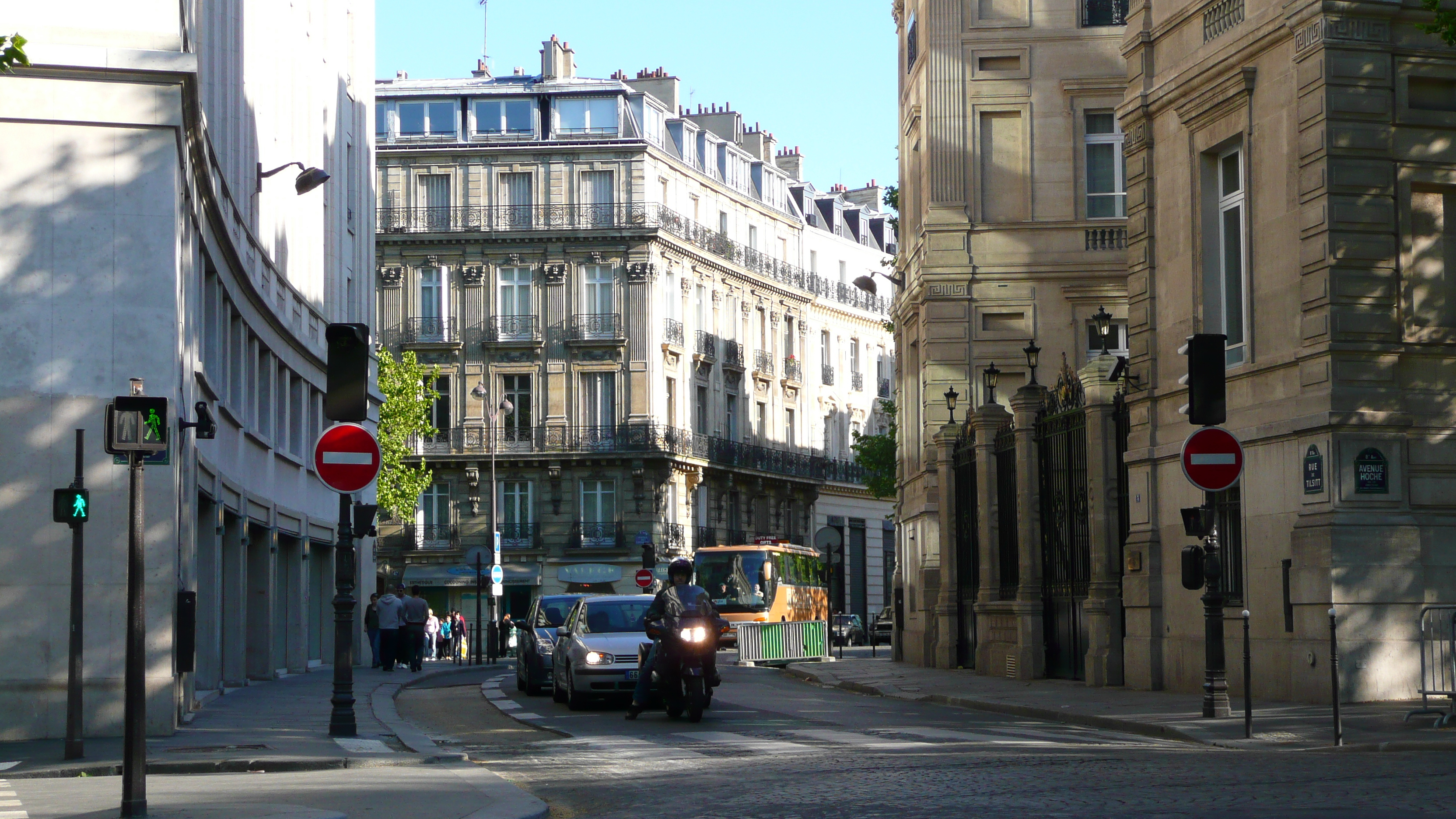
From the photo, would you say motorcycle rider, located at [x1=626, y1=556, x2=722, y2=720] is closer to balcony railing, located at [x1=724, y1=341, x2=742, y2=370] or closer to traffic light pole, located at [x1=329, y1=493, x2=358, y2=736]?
traffic light pole, located at [x1=329, y1=493, x2=358, y2=736]

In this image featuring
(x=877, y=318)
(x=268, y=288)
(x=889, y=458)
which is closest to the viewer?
(x=268, y=288)

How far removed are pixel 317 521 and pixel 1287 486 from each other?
76.9 ft

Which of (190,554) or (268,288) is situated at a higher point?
(268,288)

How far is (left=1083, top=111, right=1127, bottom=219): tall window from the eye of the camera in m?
35.6

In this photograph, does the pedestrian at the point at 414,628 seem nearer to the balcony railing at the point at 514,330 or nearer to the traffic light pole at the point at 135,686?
the traffic light pole at the point at 135,686

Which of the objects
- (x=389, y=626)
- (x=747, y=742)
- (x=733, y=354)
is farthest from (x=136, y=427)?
(x=733, y=354)

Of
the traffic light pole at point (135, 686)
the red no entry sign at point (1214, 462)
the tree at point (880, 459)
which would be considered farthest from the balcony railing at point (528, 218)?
the traffic light pole at point (135, 686)

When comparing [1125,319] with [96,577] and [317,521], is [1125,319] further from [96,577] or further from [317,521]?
[96,577]

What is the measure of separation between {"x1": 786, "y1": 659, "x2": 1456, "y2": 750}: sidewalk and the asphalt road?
0.41 meters

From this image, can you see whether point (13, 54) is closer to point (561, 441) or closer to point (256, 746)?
point (256, 746)

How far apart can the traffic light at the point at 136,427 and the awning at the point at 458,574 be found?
2248 inches

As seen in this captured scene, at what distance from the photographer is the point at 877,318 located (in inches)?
3452

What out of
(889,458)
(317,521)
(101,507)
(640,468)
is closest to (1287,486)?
(101,507)

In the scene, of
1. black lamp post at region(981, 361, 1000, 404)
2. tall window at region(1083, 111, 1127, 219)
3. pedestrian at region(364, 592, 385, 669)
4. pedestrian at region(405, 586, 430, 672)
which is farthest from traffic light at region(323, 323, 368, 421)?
tall window at region(1083, 111, 1127, 219)
